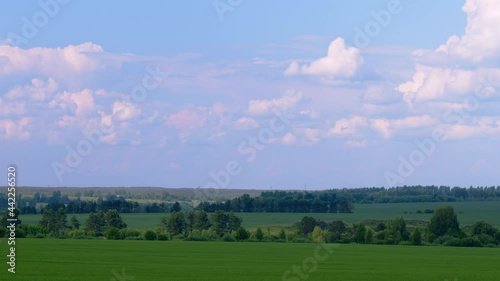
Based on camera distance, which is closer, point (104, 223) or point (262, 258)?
point (262, 258)

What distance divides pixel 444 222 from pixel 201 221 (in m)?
35.4

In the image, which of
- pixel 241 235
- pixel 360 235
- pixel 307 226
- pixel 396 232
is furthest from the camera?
pixel 307 226

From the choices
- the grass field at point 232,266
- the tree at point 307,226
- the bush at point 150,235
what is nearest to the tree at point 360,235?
the tree at point 307,226

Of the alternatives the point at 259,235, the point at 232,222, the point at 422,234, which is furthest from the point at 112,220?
the point at 422,234

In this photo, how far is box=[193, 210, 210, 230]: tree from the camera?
116 meters

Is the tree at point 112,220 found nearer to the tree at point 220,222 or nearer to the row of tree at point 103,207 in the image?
the tree at point 220,222

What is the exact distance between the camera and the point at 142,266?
2069 inches

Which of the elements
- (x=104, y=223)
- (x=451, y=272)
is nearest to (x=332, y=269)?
(x=451, y=272)

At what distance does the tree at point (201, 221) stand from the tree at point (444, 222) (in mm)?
32949

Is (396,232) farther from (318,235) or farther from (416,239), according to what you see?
(318,235)

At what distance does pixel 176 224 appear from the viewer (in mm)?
115062

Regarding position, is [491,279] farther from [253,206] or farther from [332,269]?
[253,206]

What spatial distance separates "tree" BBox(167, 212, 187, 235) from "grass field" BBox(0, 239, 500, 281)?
3645 centimetres

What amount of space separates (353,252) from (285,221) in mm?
66845
